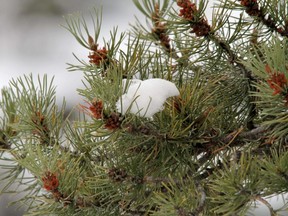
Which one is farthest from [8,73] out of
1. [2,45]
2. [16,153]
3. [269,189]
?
[269,189]

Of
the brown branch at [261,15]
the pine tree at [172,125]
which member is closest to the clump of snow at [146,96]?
the pine tree at [172,125]

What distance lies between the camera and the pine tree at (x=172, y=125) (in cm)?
83

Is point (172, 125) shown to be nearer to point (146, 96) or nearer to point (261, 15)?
point (146, 96)

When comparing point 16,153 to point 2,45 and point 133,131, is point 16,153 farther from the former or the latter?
point 2,45

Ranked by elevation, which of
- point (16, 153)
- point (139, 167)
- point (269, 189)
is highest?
point (16, 153)

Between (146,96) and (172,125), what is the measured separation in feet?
0.18

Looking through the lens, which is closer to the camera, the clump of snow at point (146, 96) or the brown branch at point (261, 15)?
the clump of snow at point (146, 96)

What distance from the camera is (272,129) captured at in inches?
35.6

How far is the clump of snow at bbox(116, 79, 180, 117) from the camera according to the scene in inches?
32.5

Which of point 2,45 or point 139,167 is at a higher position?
point 2,45

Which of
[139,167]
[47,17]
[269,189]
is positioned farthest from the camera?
[47,17]

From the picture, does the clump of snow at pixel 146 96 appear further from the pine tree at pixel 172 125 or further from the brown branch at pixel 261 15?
the brown branch at pixel 261 15

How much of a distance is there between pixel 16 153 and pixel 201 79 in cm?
29

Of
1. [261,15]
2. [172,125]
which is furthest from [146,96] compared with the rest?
[261,15]
